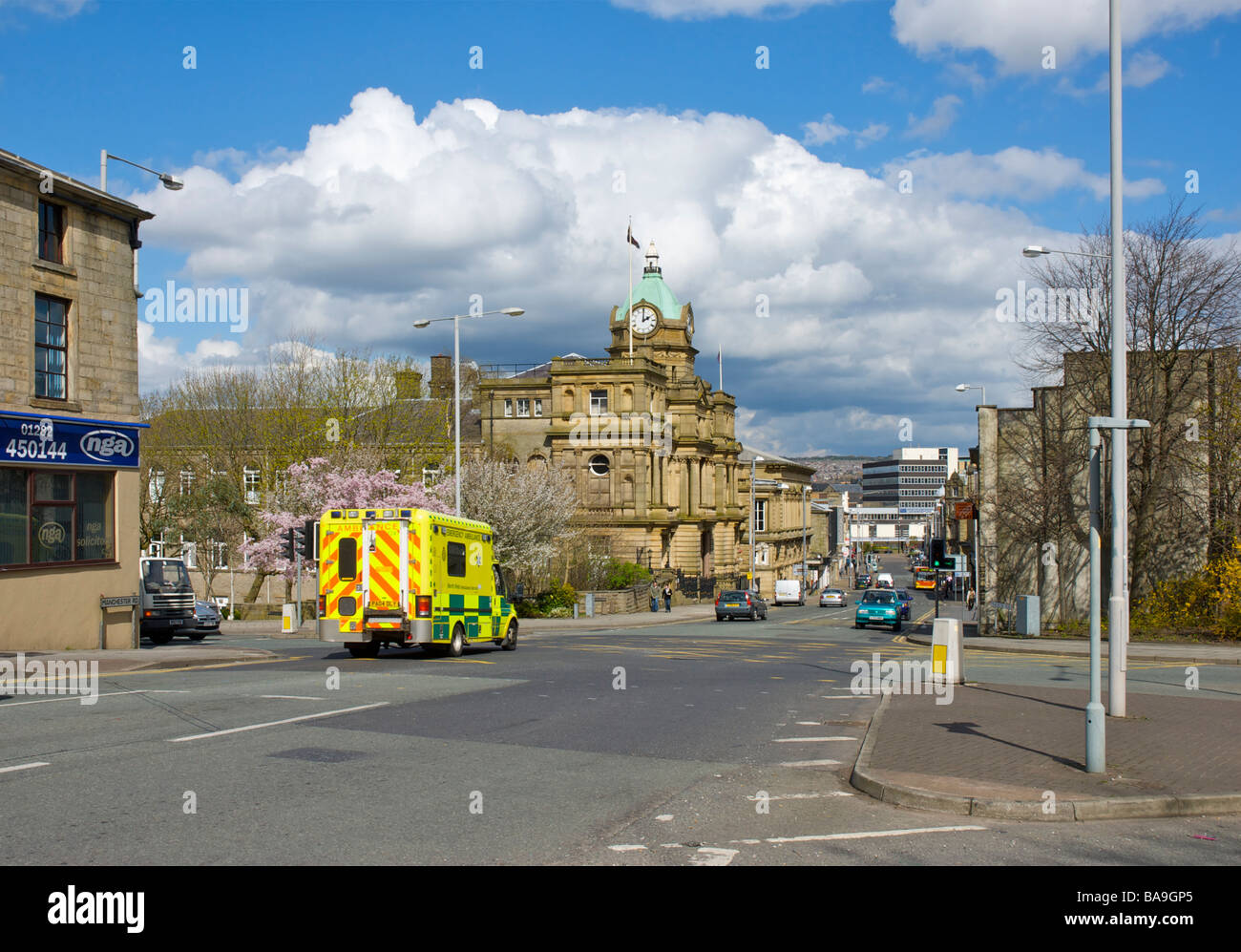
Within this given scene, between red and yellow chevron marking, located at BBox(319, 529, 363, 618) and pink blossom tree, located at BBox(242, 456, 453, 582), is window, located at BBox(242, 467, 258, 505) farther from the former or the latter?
red and yellow chevron marking, located at BBox(319, 529, 363, 618)

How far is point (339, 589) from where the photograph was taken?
21.7 metres

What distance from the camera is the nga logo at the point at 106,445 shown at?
2291cm

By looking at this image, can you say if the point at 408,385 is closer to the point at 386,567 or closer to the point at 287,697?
the point at 386,567

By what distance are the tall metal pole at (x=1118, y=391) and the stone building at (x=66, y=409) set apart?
19612 millimetres

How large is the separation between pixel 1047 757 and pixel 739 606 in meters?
41.4

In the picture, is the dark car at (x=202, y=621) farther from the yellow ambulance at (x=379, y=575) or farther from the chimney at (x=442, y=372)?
the chimney at (x=442, y=372)

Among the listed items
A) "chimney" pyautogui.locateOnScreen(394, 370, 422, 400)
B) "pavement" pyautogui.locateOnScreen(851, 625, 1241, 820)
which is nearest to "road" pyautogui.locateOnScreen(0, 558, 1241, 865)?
"pavement" pyautogui.locateOnScreen(851, 625, 1241, 820)

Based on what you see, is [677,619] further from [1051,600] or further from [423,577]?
[423,577]

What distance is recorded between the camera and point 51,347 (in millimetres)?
22422

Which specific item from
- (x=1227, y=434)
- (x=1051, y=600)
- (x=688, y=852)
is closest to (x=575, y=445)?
(x=1051, y=600)

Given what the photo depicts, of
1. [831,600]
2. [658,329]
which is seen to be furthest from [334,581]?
[658,329]

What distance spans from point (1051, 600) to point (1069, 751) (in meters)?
27.8

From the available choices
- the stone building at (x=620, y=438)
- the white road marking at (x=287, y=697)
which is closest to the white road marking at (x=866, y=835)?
the white road marking at (x=287, y=697)

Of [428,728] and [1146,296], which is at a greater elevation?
[1146,296]
